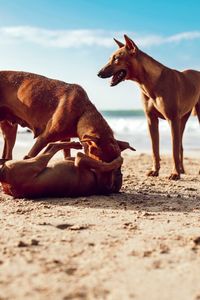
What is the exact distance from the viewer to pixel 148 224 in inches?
157

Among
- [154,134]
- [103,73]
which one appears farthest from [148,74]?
[154,134]

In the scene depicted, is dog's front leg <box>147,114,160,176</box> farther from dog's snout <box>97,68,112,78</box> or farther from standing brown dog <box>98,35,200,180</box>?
dog's snout <box>97,68,112,78</box>

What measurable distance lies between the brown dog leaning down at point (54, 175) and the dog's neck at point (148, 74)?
2.53m

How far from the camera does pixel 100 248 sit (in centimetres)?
318

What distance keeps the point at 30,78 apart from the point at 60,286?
407 centimetres

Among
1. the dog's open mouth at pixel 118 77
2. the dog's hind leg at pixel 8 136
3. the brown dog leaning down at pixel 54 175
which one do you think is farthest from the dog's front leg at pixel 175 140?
the dog's hind leg at pixel 8 136

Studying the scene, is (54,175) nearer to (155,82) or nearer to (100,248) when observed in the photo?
(100,248)

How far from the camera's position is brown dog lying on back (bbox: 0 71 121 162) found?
524 cm

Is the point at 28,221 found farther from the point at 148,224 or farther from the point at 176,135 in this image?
the point at 176,135

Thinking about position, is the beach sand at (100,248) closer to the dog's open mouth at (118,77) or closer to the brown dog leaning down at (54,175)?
the brown dog leaning down at (54,175)

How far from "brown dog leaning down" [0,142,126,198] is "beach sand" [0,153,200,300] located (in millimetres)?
120

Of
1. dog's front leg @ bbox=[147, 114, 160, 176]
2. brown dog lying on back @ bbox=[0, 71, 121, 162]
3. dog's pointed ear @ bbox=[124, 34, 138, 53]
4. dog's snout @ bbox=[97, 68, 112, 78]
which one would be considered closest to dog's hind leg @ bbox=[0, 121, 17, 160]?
brown dog lying on back @ bbox=[0, 71, 121, 162]

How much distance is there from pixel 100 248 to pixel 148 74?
463cm

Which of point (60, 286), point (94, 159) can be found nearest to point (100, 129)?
point (94, 159)
